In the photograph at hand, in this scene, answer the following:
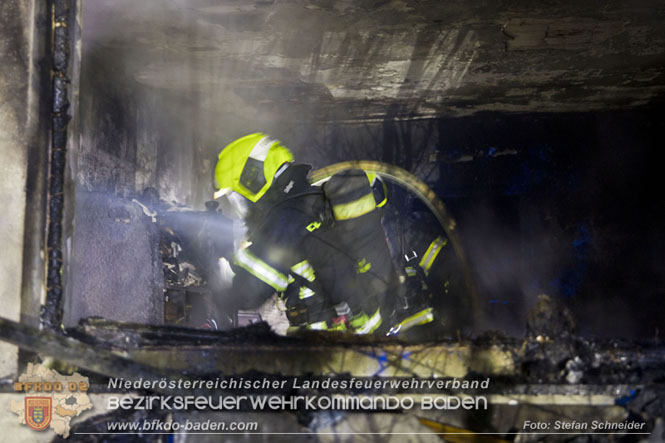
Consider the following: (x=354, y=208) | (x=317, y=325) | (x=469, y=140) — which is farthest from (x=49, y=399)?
(x=469, y=140)

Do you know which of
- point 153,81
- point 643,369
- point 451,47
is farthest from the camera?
point 153,81

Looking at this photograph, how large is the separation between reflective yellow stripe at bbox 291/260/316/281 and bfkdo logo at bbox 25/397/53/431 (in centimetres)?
187

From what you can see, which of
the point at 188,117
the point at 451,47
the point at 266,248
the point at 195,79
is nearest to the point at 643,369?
the point at 266,248

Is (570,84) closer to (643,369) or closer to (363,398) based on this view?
(643,369)

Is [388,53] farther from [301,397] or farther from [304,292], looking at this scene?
[301,397]

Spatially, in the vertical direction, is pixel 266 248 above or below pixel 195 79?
below

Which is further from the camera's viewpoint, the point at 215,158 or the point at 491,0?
the point at 215,158

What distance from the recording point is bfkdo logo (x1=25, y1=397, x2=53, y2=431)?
2.55m

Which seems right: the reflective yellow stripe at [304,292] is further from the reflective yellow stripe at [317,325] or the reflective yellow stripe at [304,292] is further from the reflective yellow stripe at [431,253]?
the reflective yellow stripe at [431,253]

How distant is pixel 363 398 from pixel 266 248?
150 cm

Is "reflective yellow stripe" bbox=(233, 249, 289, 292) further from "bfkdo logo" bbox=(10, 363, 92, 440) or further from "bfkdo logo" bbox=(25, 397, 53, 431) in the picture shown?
"bfkdo logo" bbox=(25, 397, 53, 431)

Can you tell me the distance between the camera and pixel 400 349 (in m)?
2.64

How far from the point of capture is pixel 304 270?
391 centimetres

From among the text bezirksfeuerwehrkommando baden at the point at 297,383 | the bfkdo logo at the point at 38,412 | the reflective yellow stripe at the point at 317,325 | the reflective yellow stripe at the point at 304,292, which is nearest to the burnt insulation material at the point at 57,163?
the bfkdo logo at the point at 38,412
